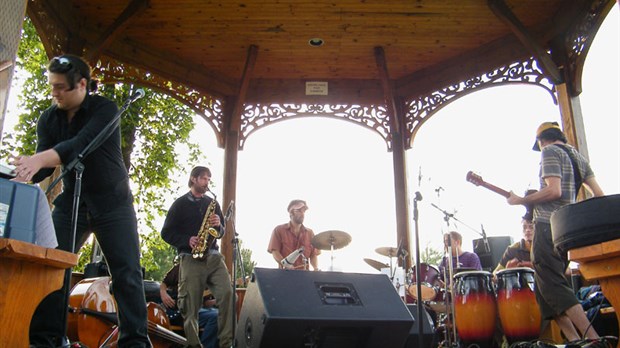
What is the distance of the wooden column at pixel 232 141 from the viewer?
789cm

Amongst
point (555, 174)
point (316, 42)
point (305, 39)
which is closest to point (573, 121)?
point (555, 174)

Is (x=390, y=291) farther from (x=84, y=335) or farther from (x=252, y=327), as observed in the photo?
(x=84, y=335)

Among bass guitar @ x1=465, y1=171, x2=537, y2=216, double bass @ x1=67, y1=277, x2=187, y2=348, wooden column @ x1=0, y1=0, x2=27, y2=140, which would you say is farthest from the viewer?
double bass @ x1=67, y1=277, x2=187, y2=348

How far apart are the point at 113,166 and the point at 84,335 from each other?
2.30m

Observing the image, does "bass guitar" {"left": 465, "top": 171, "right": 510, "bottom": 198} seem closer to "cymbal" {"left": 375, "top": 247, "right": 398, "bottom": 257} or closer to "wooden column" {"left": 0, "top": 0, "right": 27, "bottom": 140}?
"cymbal" {"left": 375, "top": 247, "right": 398, "bottom": 257}

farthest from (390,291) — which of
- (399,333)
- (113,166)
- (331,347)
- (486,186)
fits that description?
(113,166)

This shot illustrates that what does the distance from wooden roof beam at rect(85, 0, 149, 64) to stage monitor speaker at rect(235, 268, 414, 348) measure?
4569 millimetres

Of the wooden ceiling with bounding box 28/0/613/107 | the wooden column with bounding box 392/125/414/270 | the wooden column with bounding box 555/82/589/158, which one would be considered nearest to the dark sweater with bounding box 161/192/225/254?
the wooden ceiling with bounding box 28/0/613/107

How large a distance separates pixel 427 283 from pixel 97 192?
17.8 feet

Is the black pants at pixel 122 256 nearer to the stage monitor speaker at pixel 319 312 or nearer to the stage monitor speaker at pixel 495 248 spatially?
the stage monitor speaker at pixel 319 312

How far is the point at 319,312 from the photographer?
340 centimetres

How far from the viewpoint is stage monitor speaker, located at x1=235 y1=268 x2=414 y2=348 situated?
3.32m

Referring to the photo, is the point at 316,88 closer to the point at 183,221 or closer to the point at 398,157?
the point at 398,157

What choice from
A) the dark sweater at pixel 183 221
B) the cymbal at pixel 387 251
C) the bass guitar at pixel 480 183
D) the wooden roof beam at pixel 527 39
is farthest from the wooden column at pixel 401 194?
the dark sweater at pixel 183 221
